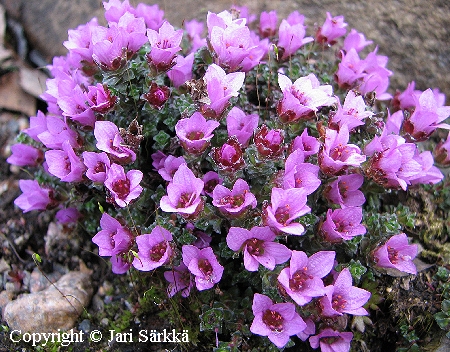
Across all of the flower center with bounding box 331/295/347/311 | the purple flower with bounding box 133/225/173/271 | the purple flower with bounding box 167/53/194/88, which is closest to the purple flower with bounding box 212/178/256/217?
the purple flower with bounding box 133/225/173/271

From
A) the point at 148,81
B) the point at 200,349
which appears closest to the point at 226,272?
the point at 200,349

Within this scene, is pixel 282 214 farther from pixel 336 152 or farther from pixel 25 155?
pixel 25 155

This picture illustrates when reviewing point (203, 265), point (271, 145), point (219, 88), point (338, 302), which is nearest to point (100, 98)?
point (219, 88)

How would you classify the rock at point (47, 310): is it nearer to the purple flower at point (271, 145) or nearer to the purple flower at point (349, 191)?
the purple flower at point (271, 145)

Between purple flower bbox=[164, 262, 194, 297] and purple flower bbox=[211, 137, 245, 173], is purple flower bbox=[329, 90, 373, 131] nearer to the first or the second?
purple flower bbox=[211, 137, 245, 173]

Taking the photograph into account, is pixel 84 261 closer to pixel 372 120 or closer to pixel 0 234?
pixel 0 234
